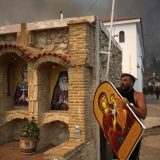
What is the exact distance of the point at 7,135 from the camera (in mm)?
8820

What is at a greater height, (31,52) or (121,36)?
(121,36)

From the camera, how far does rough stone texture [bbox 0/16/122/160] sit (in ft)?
24.3

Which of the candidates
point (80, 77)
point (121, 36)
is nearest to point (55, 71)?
point (80, 77)

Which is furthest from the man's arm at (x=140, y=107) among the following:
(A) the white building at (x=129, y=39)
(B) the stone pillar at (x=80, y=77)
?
(A) the white building at (x=129, y=39)

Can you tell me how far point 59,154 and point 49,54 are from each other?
108 inches

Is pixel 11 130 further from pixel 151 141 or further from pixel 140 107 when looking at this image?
pixel 151 141

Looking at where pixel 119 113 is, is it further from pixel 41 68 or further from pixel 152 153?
pixel 152 153

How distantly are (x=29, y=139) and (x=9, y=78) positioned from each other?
7.33 ft

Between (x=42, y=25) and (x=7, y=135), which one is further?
(x=7, y=135)

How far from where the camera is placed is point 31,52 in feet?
26.3

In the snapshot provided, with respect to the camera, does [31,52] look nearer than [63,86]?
Yes

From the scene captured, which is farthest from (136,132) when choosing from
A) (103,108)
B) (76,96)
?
(76,96)

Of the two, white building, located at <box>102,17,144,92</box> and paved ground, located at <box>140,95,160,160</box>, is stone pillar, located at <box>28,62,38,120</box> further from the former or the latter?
white building, located at <box>102,17,144,92</box>

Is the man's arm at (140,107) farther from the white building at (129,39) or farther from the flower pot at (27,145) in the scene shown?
the white building at (129,39)
